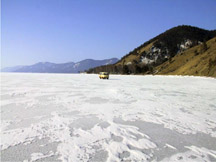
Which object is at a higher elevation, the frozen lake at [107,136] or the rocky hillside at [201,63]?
the rocky hillside at [201,63]

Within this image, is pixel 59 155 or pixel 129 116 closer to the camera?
pixel 59 155

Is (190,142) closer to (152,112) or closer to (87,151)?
(87,151)

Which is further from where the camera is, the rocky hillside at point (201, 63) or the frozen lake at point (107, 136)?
the rocky hillside at point (201, 63)

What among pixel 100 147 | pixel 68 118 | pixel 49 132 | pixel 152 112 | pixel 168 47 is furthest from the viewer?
pixel 168 47

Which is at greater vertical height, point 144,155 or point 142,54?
point 142,54

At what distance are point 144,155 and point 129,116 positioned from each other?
3.08 meters

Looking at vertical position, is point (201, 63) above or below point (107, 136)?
above

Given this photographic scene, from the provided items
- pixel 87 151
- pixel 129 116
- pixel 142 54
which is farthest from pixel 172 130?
pixel 142 54

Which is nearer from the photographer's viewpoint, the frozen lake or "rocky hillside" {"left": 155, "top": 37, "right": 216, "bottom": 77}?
the frozen lake

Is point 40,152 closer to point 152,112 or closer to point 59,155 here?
point 59,155

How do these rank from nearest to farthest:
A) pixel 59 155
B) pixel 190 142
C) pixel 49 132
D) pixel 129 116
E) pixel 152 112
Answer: pixel 59 155
pixel 190 142
pixel 49 132
pixel 129 116
pixel 152 112

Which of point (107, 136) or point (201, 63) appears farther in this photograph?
point (201, 63)

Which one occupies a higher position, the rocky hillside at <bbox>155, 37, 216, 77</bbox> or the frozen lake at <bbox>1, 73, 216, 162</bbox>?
the rocky hillside at <bbox>155, 37, 216, 77</bbox>

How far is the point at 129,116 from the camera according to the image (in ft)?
21.2
